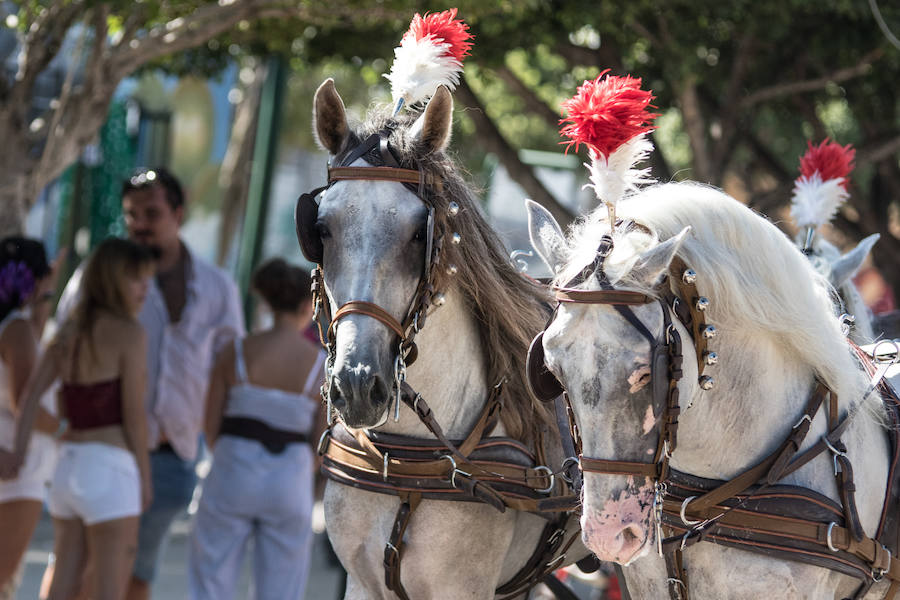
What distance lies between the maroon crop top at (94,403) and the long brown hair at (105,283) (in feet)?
0.38

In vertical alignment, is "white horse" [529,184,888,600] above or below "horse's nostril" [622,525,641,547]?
above

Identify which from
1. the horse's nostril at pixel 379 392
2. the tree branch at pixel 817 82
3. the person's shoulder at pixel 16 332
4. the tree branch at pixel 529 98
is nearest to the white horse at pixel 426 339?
the horse's nostril at pixel 379 392

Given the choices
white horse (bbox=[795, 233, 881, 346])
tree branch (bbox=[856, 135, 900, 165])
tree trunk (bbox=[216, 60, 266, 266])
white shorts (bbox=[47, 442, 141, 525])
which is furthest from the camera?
tree trunk (bbox=[216, 60, 266, 266])

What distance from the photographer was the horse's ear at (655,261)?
238 cm

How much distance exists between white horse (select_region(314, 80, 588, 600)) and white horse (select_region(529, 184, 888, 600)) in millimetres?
404

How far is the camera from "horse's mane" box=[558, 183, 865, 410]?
252 centimetres

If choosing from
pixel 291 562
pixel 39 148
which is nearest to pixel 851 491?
pixel 291 562

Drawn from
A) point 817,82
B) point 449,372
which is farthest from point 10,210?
point 817,82

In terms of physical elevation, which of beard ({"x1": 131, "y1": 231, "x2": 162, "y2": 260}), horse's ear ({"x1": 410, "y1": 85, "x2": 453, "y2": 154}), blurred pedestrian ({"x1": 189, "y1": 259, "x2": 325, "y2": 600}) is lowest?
blurred pedestrian ({"x1": 189, "y1": 259, "x2": 325, "y2": 600})

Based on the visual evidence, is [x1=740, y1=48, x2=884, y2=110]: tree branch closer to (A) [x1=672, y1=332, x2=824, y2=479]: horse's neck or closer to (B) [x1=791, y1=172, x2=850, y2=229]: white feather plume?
(B) [x1=791, y1=172, x2=850, y2=229]: white feather plume

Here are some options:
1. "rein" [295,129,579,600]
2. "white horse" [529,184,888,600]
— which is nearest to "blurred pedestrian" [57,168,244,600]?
"rein" [295,129,579,600]

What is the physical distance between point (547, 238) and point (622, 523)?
733mm

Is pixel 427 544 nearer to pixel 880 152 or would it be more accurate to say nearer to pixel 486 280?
pixel 486 280

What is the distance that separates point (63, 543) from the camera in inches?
193
